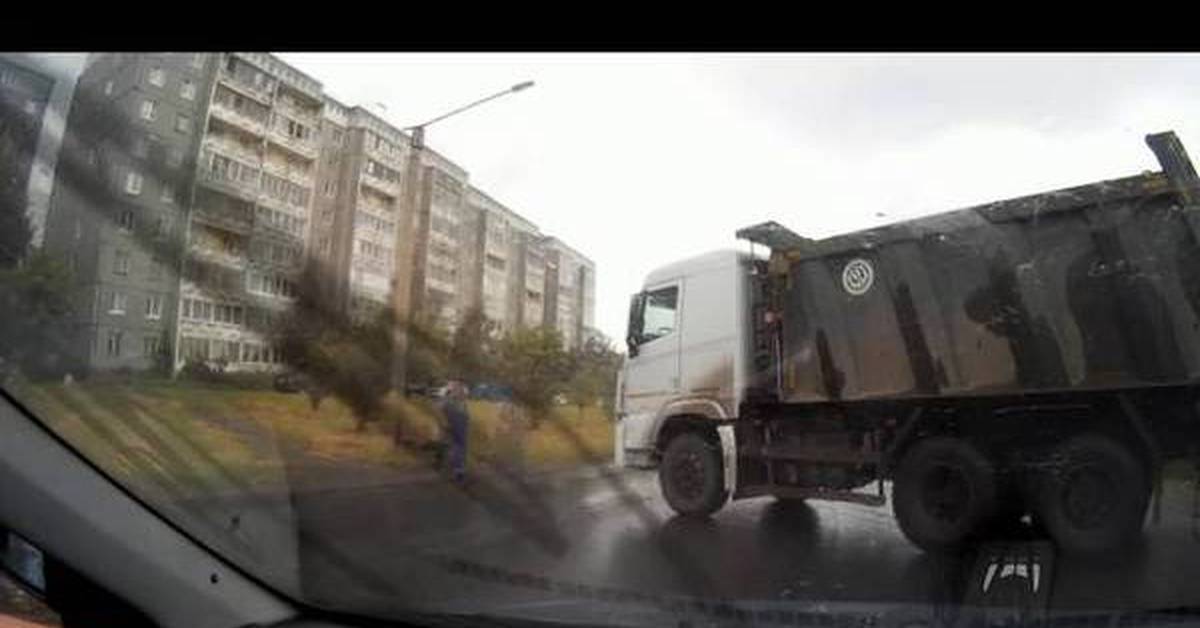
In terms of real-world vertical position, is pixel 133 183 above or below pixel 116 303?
above

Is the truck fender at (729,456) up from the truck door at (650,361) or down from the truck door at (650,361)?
down

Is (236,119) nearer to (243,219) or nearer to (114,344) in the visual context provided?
(243,219)

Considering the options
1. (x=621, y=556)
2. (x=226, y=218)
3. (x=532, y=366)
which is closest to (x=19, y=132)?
(x=226, y=218)

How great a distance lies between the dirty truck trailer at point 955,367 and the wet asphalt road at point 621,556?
115 mm

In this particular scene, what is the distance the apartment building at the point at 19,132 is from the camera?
3.88 meters

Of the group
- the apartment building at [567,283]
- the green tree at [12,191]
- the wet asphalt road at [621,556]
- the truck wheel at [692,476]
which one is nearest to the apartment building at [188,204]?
the green tree at [12,191]

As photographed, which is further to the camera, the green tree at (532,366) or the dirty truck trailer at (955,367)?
the green tree at (532,366)

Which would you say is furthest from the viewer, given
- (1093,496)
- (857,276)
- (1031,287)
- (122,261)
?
(857,276)

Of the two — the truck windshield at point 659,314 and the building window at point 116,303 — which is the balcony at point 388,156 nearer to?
the truck windshield at point 659,314

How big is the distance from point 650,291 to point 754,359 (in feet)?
2.56

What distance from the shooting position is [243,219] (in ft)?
13.0

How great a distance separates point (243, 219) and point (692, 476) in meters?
1.72

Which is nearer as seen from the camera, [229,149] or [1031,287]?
[229,149]

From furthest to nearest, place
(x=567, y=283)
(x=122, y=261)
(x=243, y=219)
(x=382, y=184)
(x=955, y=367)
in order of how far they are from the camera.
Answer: (x=955, y=367)
(x=122, y=261)
(x=243, y=219)
(x=382, y=184)
(x=567, y=283)
